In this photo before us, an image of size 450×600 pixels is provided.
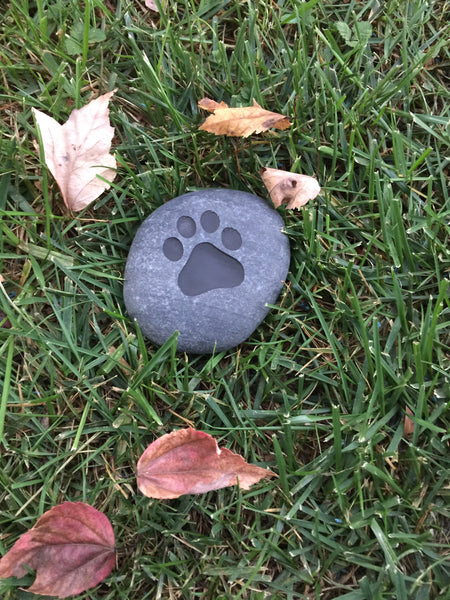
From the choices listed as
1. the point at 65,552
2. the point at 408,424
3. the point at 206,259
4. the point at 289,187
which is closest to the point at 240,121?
the point at 289,187

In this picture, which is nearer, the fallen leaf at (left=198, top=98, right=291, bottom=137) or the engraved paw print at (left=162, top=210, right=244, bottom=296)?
the engraved paw print at (left=162, top=210, right=244, bottom=296)

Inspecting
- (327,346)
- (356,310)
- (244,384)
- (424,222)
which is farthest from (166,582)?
(424,222)

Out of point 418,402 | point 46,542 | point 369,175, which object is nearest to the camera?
point 46,542

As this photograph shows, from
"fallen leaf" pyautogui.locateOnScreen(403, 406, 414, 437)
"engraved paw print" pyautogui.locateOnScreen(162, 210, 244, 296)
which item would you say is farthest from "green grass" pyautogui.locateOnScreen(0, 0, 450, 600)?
"engraved paw print" pyautogui.locateOnScreen(162, 210, 244, 296)

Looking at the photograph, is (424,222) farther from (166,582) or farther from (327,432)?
(166,582)

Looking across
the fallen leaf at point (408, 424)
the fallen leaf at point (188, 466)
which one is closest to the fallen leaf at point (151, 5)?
the fallen leaf at point (188, 466)

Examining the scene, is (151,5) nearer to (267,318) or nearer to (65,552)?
(267,318)

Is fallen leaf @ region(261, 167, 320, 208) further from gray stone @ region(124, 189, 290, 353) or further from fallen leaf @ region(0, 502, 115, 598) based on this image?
fallen leaf @ region(0, 502, 115, 598)
